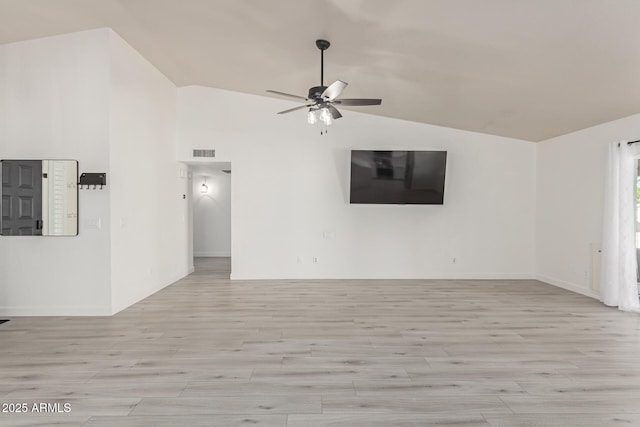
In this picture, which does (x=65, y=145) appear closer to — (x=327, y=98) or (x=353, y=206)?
(x=327, y=98)

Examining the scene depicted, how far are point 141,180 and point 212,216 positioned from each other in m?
4.98

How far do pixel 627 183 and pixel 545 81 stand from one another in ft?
6.70

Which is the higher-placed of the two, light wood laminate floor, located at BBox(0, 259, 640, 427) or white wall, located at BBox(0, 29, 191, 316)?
white wall, located at BBox(0, 29, 191, 316)

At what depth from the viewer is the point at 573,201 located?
5.65 m

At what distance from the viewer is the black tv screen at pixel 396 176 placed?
6.23 metres

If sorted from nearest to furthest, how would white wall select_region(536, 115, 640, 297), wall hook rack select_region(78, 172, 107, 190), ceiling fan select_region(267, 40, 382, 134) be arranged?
ceiling fan select_region(267, 40, 382, 134) → wall hook rack select_region(78, 172, 107, 190) → white wall select_region(536, 115, 640, 297)

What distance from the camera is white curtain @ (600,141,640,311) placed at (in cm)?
455

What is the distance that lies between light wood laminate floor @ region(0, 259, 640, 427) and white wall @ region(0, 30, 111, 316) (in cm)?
37

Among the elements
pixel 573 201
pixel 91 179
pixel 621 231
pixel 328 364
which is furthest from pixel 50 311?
pixel 573 201

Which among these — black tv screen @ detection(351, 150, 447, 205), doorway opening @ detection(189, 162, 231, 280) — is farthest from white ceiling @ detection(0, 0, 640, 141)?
doorway opening @ detection(189, 162, 231, 280)

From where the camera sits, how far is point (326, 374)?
9.02 feet

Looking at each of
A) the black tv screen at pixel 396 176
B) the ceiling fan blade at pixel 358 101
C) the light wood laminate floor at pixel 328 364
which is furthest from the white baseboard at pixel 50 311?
the black tv screen at pixel 396 176

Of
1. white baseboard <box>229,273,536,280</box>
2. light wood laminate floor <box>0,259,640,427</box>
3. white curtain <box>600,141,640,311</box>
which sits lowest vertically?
light wood laminate floor <box>0,259,640,427</box>

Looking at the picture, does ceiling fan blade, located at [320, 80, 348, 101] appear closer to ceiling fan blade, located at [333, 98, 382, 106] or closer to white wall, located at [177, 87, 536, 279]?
ceiling fan blade, located at [333, 98, 382, 106]
